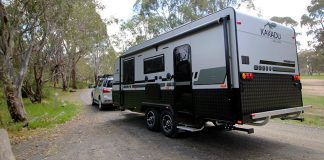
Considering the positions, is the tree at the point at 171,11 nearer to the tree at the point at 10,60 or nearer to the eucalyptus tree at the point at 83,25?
the eucalyptus tree at the point at 83,25

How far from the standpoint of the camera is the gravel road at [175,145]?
562 cm

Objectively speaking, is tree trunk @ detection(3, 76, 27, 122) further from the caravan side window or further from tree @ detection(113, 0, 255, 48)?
tree @ detection(113, 0, 255, 48)

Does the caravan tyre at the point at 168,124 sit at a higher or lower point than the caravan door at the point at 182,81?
lower

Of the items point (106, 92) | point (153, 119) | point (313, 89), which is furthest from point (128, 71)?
point (313, 89)

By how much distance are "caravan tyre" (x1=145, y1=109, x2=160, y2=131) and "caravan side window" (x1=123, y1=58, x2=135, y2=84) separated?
1696 millimetres

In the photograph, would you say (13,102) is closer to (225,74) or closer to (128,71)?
(128,71)

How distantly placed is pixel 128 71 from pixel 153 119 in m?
2.55

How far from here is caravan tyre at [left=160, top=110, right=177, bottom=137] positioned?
7.06m

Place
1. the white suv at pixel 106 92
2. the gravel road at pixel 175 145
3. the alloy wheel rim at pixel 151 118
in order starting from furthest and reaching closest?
the white suv at pixel 106 92 < the alloy wheel rim at pixel 151 118 < the gravel road at pixel 175 145

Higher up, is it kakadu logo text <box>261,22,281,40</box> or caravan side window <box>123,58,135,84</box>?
kakadu logo text <box>261,22,281,40</box>

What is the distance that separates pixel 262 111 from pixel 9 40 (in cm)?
937

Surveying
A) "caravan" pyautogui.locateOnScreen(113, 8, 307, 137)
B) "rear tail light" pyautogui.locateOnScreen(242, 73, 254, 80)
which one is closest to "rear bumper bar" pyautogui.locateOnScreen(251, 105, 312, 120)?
"caravan" pyautogui.locateOnScreen(113, 8, 307, 137)

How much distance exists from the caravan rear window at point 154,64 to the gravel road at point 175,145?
79.4 inches

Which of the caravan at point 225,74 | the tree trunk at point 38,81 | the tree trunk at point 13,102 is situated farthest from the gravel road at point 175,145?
the tree trunk at point 38,81
